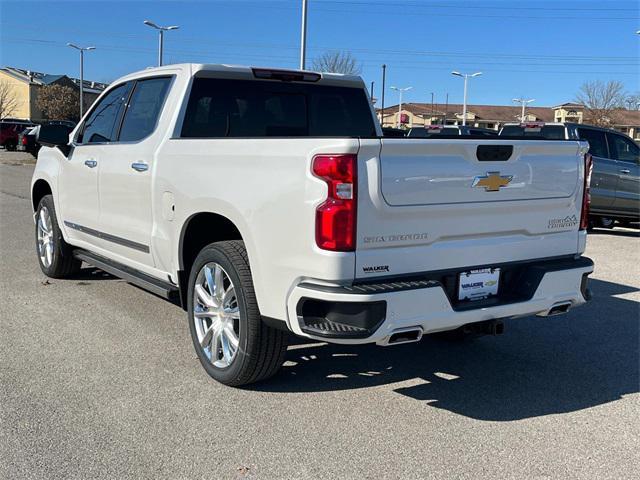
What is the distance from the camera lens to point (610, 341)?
5.38 metres

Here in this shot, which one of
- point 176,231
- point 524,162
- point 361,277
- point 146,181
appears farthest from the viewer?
point 146,181

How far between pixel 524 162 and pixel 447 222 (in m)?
0.68

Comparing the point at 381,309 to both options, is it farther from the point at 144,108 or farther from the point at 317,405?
the point at 144,108

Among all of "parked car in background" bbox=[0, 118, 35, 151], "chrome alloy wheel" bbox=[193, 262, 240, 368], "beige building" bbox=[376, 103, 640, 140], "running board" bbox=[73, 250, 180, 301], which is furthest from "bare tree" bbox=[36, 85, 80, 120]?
"chrome alloy wheel" bbox=[193, 262, 240, 368]

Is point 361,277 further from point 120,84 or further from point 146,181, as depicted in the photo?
point 120,84

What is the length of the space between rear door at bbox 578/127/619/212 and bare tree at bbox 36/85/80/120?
215 ft

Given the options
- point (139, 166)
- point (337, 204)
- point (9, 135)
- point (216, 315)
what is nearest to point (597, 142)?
point (139, 166)

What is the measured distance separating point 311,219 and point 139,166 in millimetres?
2067

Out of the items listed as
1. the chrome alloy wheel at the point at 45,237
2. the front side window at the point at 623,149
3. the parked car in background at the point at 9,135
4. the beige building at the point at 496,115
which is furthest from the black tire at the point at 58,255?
the beige building at the point at 496,115

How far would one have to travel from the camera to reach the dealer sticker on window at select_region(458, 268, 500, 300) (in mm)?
3764

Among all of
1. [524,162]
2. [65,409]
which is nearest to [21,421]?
[65,409]

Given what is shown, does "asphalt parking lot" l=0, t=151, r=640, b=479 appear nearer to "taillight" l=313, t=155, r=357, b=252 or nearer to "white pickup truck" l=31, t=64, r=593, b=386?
"white pickup truck" l=31, t=64, r=593, b=386

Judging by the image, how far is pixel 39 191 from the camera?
735cm

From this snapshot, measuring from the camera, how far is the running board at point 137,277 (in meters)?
4.79
